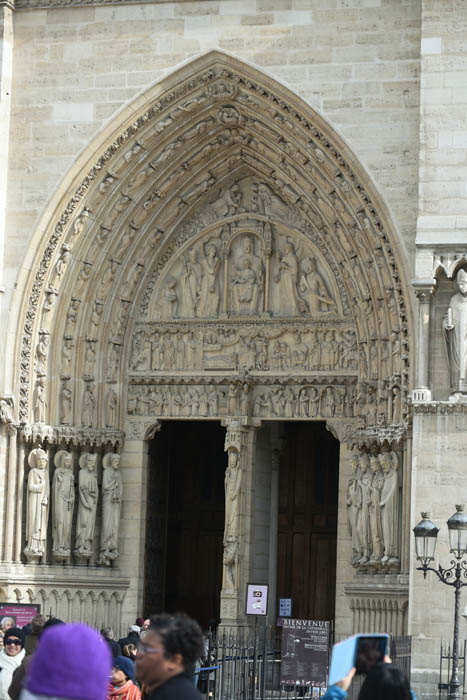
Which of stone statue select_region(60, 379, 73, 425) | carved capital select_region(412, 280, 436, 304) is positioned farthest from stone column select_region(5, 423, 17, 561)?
carved capital select_region(412, 280, 436, 304)

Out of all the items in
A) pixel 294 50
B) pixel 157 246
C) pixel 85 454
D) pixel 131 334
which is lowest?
pixel 85 454

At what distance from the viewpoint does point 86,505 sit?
1808 cm

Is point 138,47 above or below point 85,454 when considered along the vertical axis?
above

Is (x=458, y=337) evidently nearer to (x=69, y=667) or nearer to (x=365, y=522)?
(x=365, y=522)

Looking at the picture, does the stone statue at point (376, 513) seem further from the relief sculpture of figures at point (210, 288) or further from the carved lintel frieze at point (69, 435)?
the carved lintel frieze at point (69, 435)

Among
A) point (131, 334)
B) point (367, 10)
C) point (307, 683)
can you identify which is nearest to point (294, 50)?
point (367, 10)

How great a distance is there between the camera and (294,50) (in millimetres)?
17172

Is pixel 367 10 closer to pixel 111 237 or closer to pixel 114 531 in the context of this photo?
pixel 111 237

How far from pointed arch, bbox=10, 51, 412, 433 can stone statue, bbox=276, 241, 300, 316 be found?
0.72 feet

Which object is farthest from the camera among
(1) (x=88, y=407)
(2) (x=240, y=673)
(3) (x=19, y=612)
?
(1) (x=88, y=407)

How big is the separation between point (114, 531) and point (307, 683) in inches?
236

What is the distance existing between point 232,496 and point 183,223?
3851 millimetres

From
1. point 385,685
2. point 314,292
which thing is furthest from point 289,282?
point 385,685

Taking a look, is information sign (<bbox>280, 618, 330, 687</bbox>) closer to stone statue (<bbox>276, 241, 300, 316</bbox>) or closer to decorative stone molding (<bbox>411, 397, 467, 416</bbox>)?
decorative stone molding (<bbox>411, 397, 467, 416</bbox>)
